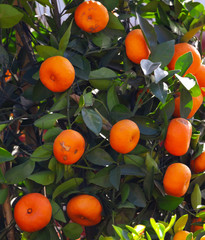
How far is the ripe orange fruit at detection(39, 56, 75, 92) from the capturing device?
716mm

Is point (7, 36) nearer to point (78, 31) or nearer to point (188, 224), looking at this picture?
point (78, 31)

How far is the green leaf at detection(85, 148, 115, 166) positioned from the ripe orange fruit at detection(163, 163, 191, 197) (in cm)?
11

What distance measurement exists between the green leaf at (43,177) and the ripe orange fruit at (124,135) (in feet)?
0.43

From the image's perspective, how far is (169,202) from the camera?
0.76 m

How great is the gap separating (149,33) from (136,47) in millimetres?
48

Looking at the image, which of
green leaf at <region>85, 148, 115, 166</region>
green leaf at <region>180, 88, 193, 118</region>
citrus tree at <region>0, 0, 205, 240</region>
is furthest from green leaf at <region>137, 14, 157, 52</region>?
green leaf at <region>85, 148, 115, 166</region>

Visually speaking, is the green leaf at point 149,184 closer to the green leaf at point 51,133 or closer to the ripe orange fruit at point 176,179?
the ripe orange fruit at point 176,179

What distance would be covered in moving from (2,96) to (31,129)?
12cm

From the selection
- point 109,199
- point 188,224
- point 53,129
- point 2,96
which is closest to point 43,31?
point 2,96

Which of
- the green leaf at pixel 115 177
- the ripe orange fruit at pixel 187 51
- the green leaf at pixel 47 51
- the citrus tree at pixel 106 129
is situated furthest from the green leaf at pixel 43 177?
the ripe orange fruit at pixel 187 51

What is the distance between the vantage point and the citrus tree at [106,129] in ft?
2.37

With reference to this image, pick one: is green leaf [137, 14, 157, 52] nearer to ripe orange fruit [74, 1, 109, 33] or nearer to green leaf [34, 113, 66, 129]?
ripe orange fruit [74, 1, 109, 33]

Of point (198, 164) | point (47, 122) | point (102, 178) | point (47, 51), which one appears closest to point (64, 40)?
point (47, 51)

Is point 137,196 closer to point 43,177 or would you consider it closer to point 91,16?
point 43,177
